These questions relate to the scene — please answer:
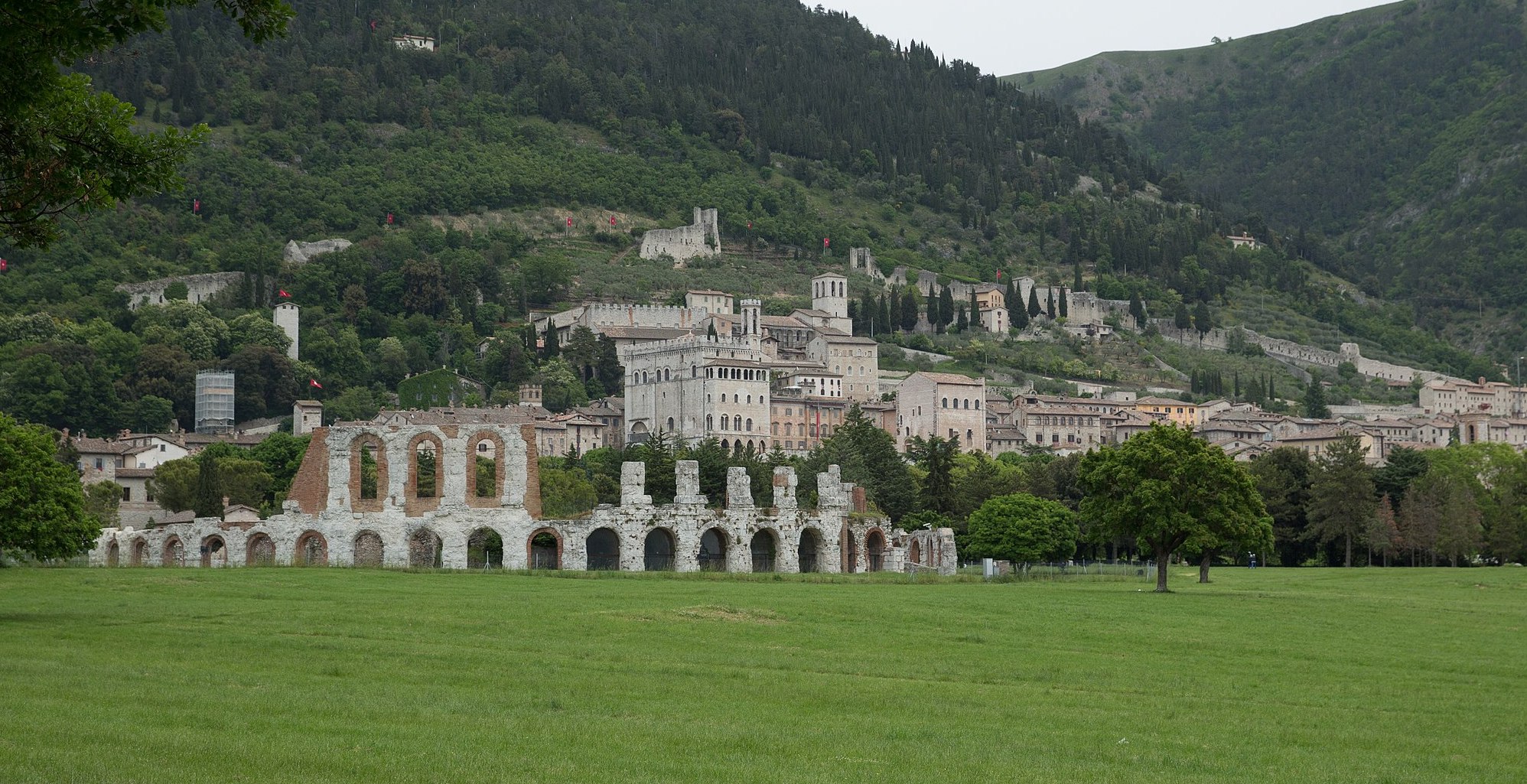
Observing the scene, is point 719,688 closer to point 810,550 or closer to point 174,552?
point 810,550

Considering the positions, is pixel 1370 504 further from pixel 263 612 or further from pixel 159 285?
pixel 159 285

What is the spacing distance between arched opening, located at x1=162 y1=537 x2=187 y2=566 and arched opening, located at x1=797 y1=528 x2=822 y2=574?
21008 millimetres

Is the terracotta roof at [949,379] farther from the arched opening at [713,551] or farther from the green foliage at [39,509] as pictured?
the green foliage at [39,509]

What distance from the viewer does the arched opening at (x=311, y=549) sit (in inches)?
2399

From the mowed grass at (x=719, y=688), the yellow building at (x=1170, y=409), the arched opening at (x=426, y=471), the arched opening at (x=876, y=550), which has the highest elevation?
the yellow building at (x=1170, y=409)

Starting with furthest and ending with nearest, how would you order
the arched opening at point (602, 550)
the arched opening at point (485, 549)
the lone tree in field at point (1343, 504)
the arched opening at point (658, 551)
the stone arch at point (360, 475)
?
the lone tree in field at point (1343, 504), the arched opening at point (602, 550), the arched opening at point (658, 551), the arched opening at point (485, 549), the stone arch at point (360, 475)

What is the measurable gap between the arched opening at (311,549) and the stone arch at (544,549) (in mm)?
6563

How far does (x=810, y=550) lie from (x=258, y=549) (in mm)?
18936

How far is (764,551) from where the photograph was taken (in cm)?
6544

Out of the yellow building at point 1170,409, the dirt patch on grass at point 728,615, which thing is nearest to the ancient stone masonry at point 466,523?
the dirt patch on grass at point 728,615

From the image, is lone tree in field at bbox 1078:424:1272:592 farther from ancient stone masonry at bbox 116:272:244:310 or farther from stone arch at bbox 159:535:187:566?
ancient stone masonry at bbox 116:272:244:310

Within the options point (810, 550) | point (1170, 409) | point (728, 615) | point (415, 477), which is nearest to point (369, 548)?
point (415, 477)

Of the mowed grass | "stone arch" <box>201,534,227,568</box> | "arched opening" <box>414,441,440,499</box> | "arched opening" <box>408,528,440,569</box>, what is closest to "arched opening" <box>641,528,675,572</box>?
"arched opening" <box>408,528,440,569</box>

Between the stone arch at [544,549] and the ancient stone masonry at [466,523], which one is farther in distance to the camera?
the ancient stone masonry at [466,523]
